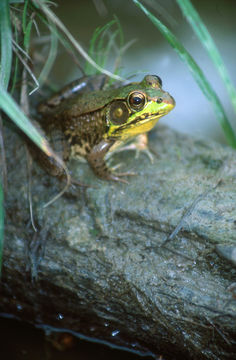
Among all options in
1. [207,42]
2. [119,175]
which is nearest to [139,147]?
[119,175]

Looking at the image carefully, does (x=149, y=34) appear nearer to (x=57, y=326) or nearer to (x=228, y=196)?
(x=228, y=196)

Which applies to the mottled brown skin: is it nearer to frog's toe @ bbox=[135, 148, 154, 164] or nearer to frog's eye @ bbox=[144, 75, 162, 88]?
frog's toe @ bbox=[135, 148, 154, 164]

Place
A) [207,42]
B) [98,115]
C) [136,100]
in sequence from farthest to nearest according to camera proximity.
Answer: [98,115] < [136,100] < [207,42]

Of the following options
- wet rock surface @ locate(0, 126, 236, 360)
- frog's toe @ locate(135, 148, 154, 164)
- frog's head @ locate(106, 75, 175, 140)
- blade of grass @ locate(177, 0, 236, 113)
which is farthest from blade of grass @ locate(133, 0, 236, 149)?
frog's toe @ locate(135, 148, 154, 164)

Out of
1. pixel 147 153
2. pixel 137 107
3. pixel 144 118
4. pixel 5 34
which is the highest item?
pixel 5 34

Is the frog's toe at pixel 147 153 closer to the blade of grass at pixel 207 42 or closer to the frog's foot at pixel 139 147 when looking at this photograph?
the frog's foot at pixel 139 147

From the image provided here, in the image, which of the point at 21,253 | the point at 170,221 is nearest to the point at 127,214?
the point at 170,221

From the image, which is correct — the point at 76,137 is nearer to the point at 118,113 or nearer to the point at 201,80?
the point at 118,113

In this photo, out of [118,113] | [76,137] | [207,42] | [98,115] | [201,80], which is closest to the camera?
[207,42]
